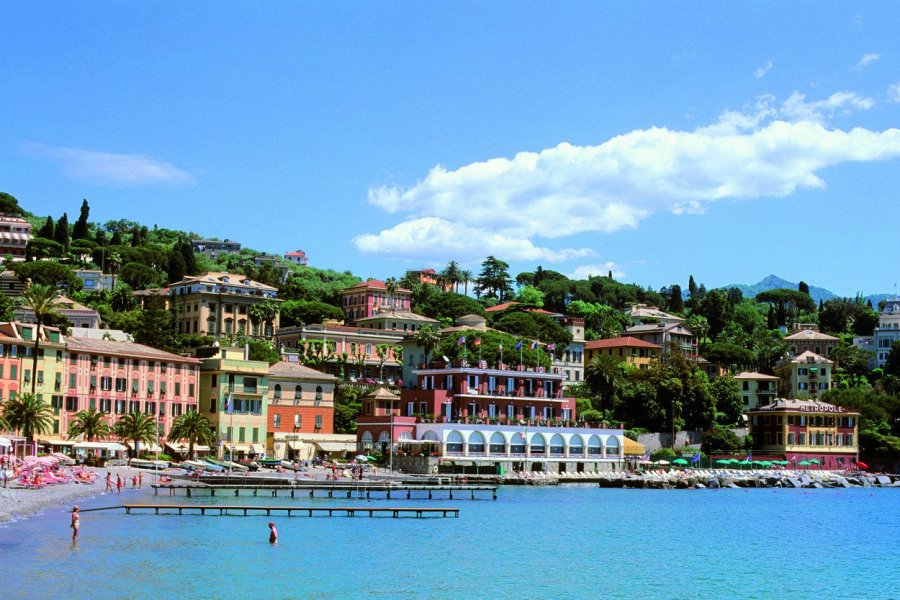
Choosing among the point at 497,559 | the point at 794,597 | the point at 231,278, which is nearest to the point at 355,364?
the point at 231,278

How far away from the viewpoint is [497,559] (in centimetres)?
5281

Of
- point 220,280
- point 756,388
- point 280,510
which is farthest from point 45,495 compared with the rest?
point 756,388

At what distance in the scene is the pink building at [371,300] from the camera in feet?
595

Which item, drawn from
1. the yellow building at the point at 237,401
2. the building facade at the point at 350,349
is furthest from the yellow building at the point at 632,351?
the yellow building at the point at 237,401

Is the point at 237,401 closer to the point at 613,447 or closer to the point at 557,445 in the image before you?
the point at 557,445

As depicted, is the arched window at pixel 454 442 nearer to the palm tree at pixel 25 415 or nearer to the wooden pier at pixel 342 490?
→ the wooden pier at pixel 342 490

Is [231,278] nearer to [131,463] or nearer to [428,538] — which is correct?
[131,463]

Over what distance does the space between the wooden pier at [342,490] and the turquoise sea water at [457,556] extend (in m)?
3.60

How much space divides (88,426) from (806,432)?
265ft

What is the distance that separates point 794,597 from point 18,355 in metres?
63.1

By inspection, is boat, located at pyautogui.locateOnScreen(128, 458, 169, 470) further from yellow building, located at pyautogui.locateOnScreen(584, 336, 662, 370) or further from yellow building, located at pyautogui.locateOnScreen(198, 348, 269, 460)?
yellow building, located at pyautogui.locateOnScreen(584, 336, 662, 370)

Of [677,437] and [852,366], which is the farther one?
[852,366]

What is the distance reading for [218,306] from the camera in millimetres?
151375

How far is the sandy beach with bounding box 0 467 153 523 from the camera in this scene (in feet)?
196
